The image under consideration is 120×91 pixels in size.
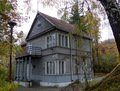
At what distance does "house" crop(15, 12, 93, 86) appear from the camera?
2130 centimetres

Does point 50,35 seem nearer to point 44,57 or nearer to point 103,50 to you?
point 44,57

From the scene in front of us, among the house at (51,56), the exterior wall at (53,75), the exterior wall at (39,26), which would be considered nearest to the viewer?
the exterior wall at (53,75)

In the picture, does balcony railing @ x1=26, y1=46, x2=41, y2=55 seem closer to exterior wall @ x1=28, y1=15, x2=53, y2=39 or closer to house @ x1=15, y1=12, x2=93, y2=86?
house @ x1=15, y1=12, x2=93, y2=86

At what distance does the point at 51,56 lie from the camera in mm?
22031

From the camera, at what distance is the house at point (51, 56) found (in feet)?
69.9

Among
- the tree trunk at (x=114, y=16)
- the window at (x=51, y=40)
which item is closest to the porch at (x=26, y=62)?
the window at (x=51, y=40)

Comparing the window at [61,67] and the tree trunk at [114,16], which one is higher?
the tree trunk at [114,16]

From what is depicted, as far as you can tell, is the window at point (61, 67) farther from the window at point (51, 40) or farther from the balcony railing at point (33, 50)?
the balcony railing at point (33, 50)

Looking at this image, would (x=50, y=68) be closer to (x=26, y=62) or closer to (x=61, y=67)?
(x=61, y=67)

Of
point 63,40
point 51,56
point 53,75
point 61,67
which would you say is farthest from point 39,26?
point 53,75

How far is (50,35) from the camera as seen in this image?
22.6 meters

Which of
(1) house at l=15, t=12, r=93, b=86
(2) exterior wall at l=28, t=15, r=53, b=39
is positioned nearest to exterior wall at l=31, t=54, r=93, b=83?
(1) house at l=15, t=12, r=93, b=86

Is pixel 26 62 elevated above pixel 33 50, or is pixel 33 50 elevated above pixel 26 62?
pixel 33 50

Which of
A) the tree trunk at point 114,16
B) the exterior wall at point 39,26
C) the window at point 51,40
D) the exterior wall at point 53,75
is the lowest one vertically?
the exterior wall at point 53,75
